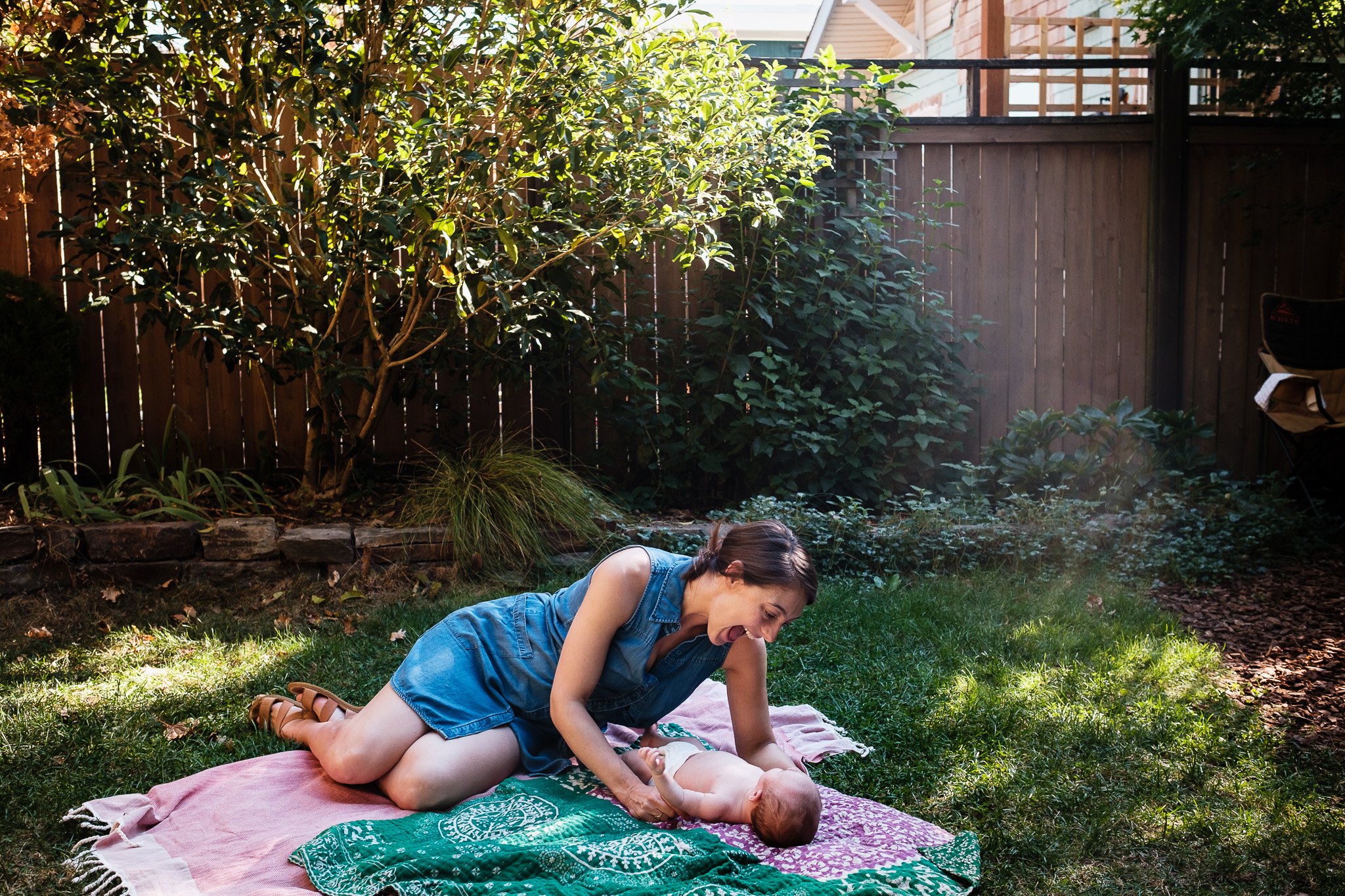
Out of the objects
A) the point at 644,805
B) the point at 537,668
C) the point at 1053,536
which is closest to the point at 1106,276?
the point at 1053,536

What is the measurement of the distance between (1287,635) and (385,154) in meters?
3.93

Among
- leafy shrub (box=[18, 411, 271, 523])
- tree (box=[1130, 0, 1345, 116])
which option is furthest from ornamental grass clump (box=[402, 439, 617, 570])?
tree (box=[1130, 0, 1345, 116])

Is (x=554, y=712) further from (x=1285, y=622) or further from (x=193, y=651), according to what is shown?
(x=1285, y=622)

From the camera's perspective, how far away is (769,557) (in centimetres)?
221

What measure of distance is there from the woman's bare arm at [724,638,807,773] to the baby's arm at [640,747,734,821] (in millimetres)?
160

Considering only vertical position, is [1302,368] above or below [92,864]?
above

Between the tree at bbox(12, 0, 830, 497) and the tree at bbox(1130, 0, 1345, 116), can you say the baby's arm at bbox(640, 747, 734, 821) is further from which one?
the tree at bbox(1130, 0, 1345, 116)

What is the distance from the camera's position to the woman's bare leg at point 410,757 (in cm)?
239

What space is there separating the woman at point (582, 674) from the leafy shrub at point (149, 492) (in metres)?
2.25

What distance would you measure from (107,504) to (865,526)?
342cm

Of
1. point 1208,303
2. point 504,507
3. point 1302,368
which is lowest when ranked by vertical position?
point 504,507

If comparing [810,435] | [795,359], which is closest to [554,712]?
[810,435]

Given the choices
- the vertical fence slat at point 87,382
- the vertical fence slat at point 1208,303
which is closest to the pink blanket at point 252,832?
the vertical fence slat at point 87,382

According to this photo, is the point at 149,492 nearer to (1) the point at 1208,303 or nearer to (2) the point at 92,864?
(2) the point at 92,864
